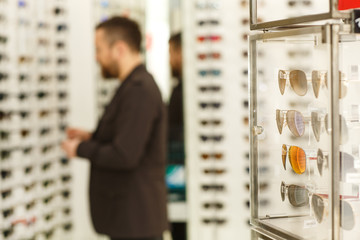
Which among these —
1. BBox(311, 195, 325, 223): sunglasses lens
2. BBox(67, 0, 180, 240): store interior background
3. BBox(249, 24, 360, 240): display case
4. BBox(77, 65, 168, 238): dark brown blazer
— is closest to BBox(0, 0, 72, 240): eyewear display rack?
BBox(67, 0, 180, 240): store interior background

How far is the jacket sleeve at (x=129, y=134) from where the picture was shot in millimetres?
3049

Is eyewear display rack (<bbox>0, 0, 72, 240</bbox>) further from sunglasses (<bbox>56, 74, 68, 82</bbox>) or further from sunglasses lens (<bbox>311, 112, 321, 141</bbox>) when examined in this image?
sunglasses lens (<bbox>311, 112, 321, 141</bbox>)

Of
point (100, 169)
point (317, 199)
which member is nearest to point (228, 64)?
point (100, 169)

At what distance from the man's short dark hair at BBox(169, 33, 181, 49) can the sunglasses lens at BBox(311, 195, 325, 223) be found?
3713 mm

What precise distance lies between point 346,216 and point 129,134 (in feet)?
5.45

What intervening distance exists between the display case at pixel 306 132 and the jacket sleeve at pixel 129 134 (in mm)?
1177

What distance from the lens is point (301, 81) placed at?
1736 mm

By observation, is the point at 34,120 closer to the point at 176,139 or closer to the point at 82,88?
the point at 82,88

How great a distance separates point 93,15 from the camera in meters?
5.00

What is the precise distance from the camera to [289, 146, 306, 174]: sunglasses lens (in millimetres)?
1734

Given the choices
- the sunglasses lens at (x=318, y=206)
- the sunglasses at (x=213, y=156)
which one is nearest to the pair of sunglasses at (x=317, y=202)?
the sunglasses lens at (x=318, y=206)

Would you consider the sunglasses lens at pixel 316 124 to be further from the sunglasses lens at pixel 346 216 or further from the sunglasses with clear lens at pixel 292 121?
the sunglasses lens at pixel 346 216

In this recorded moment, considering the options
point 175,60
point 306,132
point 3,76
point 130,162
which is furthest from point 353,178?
point 175,60

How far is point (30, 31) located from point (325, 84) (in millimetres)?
2996
